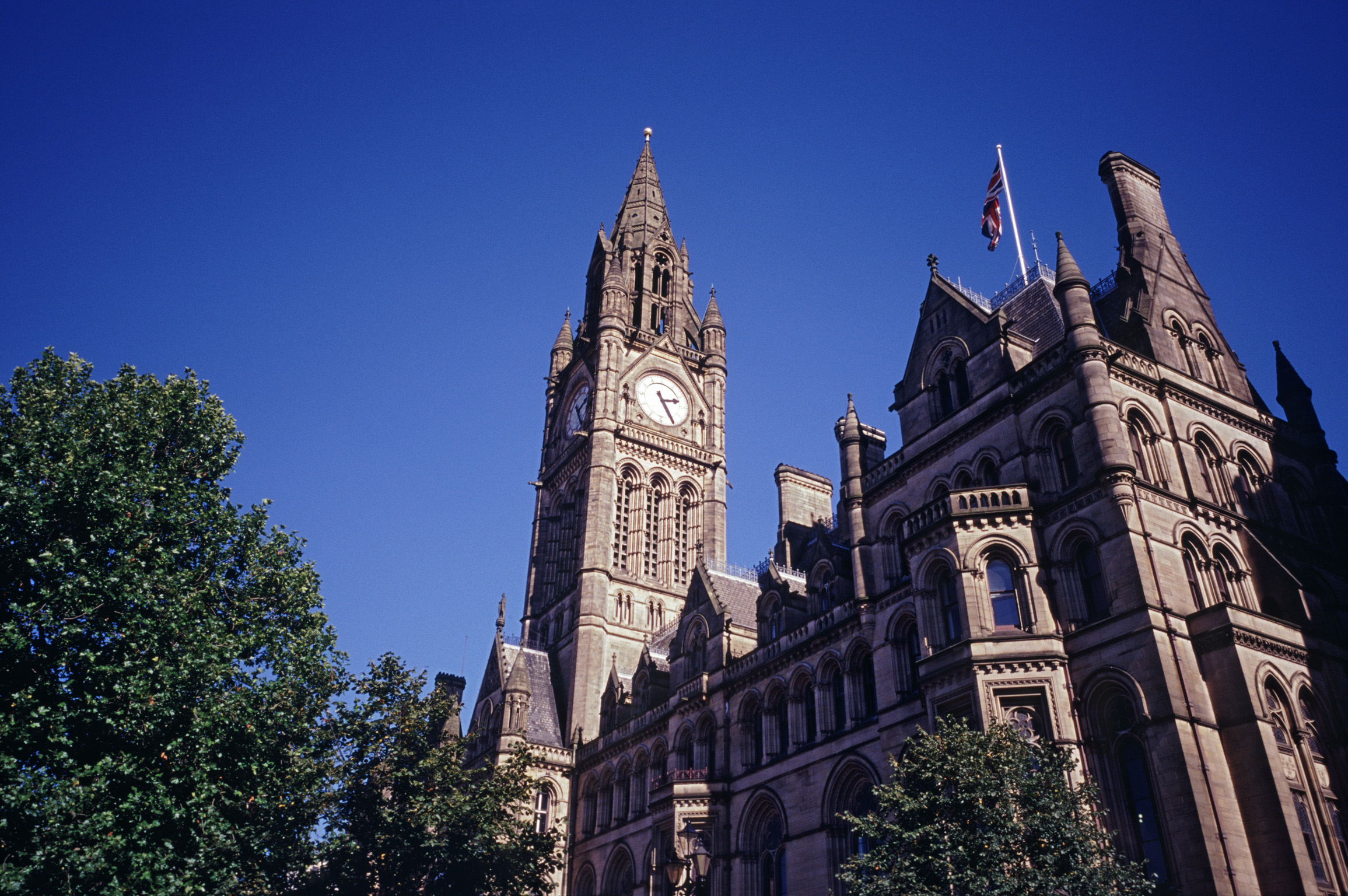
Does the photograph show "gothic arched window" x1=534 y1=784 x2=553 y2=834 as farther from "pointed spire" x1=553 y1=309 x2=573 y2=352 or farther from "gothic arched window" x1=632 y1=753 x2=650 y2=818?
"pointed spire" x1=553 y1=309 x2=573 y2=352

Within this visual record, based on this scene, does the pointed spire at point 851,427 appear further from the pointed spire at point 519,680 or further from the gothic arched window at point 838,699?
the pointed spire at point 519,680

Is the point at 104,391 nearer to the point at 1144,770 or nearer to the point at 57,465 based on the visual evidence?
the point at 57,465

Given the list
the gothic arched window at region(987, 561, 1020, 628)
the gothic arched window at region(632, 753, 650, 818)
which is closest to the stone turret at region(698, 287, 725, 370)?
the gothic arched window at region(632, 753, 650, 818)

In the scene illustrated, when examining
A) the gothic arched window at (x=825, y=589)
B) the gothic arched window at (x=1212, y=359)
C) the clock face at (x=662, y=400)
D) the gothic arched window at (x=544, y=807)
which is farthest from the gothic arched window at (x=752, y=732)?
the clock face at (x=662, y=400)

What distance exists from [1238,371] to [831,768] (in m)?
18.5

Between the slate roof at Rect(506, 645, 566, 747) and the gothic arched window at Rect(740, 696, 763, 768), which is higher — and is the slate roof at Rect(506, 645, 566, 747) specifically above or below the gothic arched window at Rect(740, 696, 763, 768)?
above

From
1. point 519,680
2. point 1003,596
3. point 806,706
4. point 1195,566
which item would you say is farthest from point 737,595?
point 1195,566

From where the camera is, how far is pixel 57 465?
24.3m

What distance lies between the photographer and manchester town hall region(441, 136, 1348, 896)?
2425 centimetres

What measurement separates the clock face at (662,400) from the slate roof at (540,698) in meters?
17.2

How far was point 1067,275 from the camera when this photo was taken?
30281 mm

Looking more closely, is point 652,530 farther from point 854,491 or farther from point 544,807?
point 854,491

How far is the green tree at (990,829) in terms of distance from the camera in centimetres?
2127

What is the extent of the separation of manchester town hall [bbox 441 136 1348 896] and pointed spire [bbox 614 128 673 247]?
31.7m
